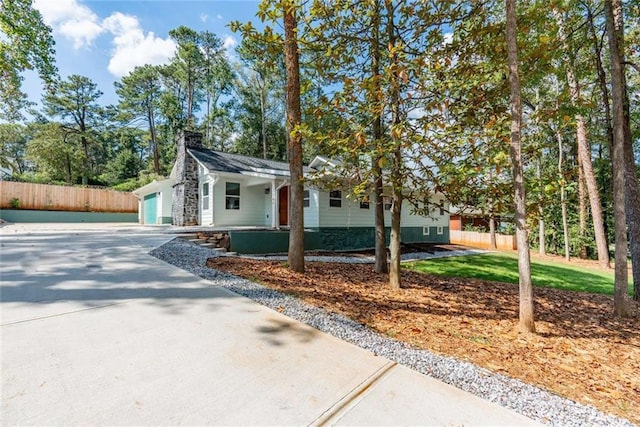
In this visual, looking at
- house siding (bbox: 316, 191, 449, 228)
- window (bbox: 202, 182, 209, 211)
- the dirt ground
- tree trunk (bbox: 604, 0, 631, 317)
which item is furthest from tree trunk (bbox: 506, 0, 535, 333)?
window (bbox: 202, 182, 209, 211)

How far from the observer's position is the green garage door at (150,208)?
18172 millimetres

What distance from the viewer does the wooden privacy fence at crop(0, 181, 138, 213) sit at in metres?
17.7

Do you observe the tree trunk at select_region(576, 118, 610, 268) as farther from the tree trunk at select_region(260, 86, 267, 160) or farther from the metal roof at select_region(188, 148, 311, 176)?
the tree trunk at select_region(260, 86, 267, 160)

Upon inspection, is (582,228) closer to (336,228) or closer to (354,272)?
(336,228)

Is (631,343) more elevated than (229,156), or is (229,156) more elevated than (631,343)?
(229,156)

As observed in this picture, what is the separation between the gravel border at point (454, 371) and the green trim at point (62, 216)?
21.4m

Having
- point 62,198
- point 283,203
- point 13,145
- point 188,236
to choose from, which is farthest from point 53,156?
point 188,236

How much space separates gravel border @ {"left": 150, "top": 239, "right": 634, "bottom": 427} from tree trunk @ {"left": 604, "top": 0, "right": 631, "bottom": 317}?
355 centimetres

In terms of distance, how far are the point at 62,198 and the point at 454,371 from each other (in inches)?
985

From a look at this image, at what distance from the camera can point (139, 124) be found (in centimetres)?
3012

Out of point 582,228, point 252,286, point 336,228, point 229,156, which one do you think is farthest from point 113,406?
point 582,228

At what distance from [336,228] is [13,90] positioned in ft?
50.5

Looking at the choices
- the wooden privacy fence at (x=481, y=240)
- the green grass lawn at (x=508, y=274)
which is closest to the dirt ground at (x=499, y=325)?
the green grass lawn at (x=508, y=274)

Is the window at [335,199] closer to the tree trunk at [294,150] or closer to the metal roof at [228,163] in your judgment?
the metal roof at [228,163]
